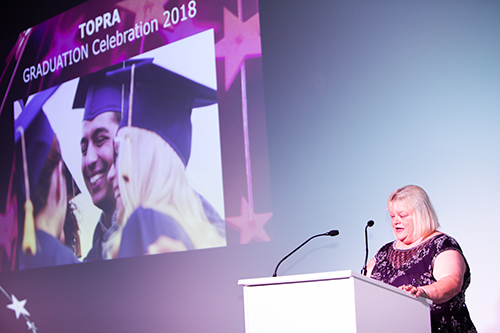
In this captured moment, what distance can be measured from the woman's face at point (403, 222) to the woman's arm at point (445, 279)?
0.69ft

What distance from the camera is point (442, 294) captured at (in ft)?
6.34

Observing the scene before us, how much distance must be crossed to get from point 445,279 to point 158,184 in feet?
6.48

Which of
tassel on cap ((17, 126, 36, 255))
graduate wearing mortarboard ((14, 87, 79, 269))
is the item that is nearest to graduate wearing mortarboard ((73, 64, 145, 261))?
graduate wearing mortarboard ((14, 87, 79, 269))

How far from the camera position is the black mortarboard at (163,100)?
3418 mm

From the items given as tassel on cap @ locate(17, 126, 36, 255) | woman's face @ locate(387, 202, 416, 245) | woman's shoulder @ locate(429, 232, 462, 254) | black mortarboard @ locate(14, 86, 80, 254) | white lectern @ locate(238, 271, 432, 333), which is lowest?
white lectern @ locate(238, 271, 432, 333)

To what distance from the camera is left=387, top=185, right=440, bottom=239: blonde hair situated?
2.29 m

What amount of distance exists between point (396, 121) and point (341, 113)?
310 millimetres

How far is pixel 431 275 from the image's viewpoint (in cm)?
213

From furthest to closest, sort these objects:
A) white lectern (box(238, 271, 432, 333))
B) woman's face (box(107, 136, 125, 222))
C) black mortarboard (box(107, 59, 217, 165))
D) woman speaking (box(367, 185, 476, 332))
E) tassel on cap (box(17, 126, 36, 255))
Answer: tassel on cap (box(17, 126, 36, 255)) < woman's face (box(107, 136, 125, 222)) < black mortarboard (box(107, 59, 217, 165)) < woman speaking (box(367, 185, 476, 332)) < white lectern (box(238, 271, 432, 333))

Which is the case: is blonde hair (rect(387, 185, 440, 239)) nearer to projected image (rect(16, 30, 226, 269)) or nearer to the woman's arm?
the woman's arm

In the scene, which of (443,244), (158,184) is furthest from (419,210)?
(158,184)

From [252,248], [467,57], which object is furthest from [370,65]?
[252,248]

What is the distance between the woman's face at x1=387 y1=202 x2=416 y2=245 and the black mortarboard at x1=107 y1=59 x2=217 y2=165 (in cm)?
141

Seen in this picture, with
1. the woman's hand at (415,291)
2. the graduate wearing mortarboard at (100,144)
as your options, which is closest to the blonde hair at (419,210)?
the woman's hand at (415,291)
